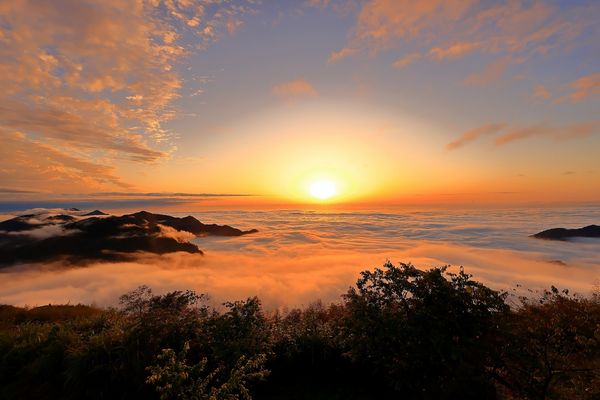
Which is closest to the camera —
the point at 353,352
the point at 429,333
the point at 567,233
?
the point at 429,333

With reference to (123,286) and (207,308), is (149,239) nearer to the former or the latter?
(123,286)

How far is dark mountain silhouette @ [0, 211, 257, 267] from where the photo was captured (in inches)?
5694

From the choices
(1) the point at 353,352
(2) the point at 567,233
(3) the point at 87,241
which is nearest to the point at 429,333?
(1) the point at 353,352

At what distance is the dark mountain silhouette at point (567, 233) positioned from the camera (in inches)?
5893

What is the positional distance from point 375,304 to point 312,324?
311 cm

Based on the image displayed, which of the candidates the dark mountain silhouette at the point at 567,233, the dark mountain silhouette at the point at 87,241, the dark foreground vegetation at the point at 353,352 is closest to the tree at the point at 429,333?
the dark foreground vegetation at the point at 353,352

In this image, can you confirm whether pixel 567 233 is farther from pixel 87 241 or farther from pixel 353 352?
pixel 87 241

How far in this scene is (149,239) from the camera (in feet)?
530

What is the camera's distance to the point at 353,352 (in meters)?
9.22

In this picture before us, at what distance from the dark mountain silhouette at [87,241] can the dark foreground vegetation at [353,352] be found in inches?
6142

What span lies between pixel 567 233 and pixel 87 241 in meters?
235

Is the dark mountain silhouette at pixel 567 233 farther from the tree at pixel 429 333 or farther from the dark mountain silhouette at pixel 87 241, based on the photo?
the tree at pixel 429 333

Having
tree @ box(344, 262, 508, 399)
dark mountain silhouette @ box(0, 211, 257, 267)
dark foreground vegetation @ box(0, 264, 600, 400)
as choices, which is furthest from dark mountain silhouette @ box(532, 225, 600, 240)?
tree @ box(344, 262, 508, 399)

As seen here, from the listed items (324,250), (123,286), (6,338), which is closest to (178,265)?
(123,286)
